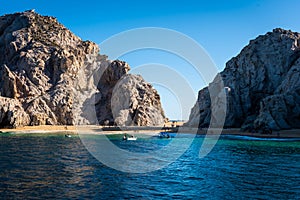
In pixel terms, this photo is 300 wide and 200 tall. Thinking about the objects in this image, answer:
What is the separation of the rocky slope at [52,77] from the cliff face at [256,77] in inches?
1687

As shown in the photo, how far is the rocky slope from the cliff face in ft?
141

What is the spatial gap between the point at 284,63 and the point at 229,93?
84.3ft

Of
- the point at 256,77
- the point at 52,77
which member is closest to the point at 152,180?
the point at 256,77

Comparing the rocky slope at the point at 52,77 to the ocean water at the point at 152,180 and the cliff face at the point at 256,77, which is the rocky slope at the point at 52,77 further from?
the ocean water at the point at 152,180

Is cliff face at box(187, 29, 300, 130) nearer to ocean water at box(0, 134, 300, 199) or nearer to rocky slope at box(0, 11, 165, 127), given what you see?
rocky slope at box(0, 11, 165, 127)

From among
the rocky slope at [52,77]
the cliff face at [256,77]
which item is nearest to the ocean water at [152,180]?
the cliff face at [256,77]

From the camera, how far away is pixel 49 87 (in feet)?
456

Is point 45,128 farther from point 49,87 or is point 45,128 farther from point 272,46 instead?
point 272,46

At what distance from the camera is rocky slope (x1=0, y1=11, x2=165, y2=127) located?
12306cm

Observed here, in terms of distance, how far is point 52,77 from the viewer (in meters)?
145

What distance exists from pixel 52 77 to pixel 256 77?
340 ft

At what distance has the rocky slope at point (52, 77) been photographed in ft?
404

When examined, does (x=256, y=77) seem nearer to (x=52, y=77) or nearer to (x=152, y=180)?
(x=152, y=180)

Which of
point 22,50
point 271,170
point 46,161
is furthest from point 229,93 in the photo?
point 22,50
